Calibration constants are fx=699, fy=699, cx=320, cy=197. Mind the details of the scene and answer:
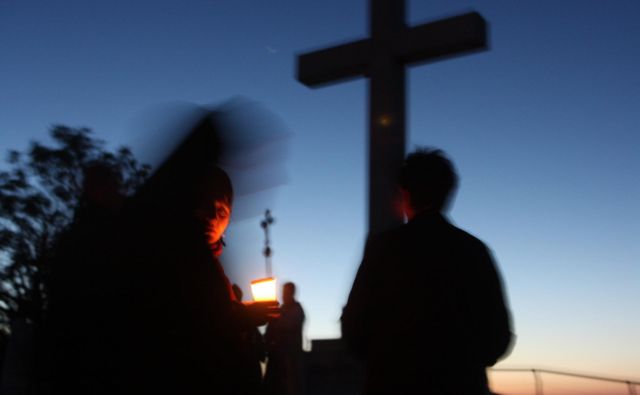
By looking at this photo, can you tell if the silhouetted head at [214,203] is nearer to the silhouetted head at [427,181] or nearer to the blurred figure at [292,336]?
the silhouetted head at [427,181]

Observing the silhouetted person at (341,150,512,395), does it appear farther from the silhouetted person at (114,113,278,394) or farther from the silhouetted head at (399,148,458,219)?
the silhouetted person at (114,113,278,394)

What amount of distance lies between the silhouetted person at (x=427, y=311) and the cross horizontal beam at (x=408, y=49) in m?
4.17

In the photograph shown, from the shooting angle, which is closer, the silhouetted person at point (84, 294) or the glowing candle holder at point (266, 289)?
the silhouetted person at point (84, 294)

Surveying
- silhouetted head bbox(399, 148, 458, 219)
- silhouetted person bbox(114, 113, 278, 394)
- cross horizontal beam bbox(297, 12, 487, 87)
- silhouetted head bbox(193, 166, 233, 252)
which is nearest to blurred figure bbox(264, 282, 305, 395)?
cross horizontal beam bbox(297, 12, 487, 87)

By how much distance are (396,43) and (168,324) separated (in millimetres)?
5552

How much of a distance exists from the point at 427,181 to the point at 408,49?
4281 millimetres

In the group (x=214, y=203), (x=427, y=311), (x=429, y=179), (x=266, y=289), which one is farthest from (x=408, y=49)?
(x=214, y=203)

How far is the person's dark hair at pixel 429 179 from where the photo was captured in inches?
99.7

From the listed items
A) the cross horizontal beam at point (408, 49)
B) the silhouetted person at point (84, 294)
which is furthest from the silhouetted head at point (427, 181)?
the cross horizontal beam at point (408, 49)

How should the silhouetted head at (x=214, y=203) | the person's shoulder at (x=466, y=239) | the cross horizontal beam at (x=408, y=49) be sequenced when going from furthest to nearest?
the cross horizontal beam at (x=408, y=49) → the person's shoulder at (x=466, y=239) → the silhouetted head at (x=214, y=203)

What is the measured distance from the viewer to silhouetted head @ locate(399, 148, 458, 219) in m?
2.53

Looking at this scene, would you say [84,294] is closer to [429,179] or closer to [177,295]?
[177,295]

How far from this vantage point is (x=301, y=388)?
854cm

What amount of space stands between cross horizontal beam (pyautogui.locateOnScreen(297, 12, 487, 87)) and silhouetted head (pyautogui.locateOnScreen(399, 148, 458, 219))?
3955 mm
